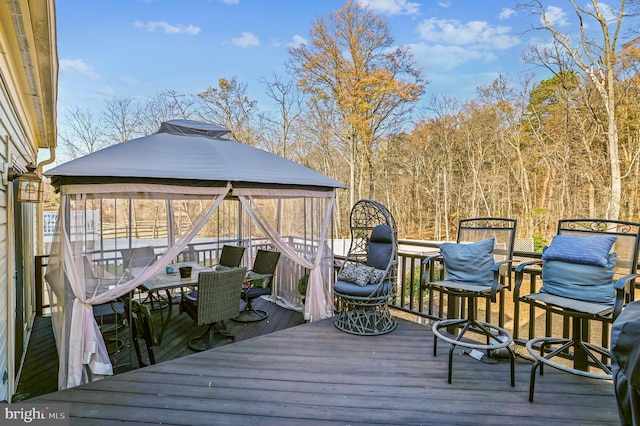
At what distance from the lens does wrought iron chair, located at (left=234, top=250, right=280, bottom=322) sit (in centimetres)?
459

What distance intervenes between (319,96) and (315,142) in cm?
186

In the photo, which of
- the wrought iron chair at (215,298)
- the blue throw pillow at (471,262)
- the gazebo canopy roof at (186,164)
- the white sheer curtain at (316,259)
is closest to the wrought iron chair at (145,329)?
the wrought iron chair at (215,298)

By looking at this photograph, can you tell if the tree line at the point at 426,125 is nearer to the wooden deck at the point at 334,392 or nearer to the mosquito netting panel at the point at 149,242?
the mosquito netting panel at the point at 149,242

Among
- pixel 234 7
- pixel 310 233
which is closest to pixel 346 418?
pixel 310 233

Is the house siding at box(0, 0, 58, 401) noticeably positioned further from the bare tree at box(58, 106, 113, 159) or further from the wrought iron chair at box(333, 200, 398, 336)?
the bare tree at box(58, 106, 113, 159)

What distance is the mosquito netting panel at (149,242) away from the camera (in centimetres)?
302

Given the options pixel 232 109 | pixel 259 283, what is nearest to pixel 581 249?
pixel 259 283

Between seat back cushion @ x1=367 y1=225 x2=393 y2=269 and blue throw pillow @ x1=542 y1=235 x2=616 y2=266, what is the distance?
1660 mm

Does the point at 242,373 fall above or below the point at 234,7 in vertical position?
below

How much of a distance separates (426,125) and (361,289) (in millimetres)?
13652

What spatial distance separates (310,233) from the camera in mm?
4723

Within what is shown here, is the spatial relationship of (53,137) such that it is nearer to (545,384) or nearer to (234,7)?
(234,7)

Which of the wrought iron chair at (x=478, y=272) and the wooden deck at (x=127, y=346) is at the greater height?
the wrought iron chair at (x=478, y=272)

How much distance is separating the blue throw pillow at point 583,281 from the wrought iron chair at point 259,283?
3205mm
